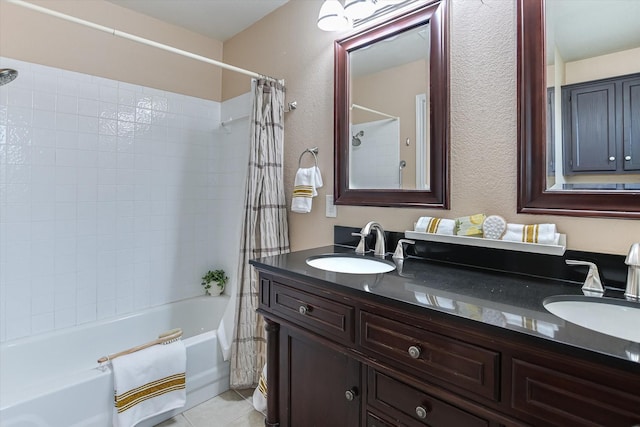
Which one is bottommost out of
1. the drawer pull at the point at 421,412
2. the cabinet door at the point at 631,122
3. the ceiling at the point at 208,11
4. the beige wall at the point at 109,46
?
the drawer pull at the point at 421,412

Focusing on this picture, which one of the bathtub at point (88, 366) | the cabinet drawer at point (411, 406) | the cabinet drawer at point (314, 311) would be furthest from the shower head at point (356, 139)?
the bathtub at point (88, 366)

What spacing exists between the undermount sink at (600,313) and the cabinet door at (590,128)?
1.44 feet

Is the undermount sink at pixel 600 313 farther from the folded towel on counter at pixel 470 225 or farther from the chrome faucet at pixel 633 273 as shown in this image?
the folded towel on counter at pixel 470 225

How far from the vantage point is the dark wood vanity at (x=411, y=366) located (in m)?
0.65

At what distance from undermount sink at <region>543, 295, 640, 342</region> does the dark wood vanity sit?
8 cm

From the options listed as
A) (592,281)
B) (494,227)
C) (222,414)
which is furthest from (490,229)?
(222,414)

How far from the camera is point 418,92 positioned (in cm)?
152

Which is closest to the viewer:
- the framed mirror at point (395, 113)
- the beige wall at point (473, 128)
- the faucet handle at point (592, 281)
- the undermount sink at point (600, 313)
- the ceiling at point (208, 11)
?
the undermount sink at point (600, 313)

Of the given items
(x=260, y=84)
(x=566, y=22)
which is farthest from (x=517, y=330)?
(x=260, y=84)

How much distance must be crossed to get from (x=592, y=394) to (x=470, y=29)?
1324mm

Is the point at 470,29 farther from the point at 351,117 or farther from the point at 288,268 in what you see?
the point at 288,268

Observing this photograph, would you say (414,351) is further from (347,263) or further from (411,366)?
(347,263)

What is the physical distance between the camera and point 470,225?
1.29 metres

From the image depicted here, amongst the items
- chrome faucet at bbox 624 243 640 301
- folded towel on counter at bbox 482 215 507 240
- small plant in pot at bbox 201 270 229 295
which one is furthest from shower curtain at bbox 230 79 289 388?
chrome faucet at bbox 624 243 640 301
